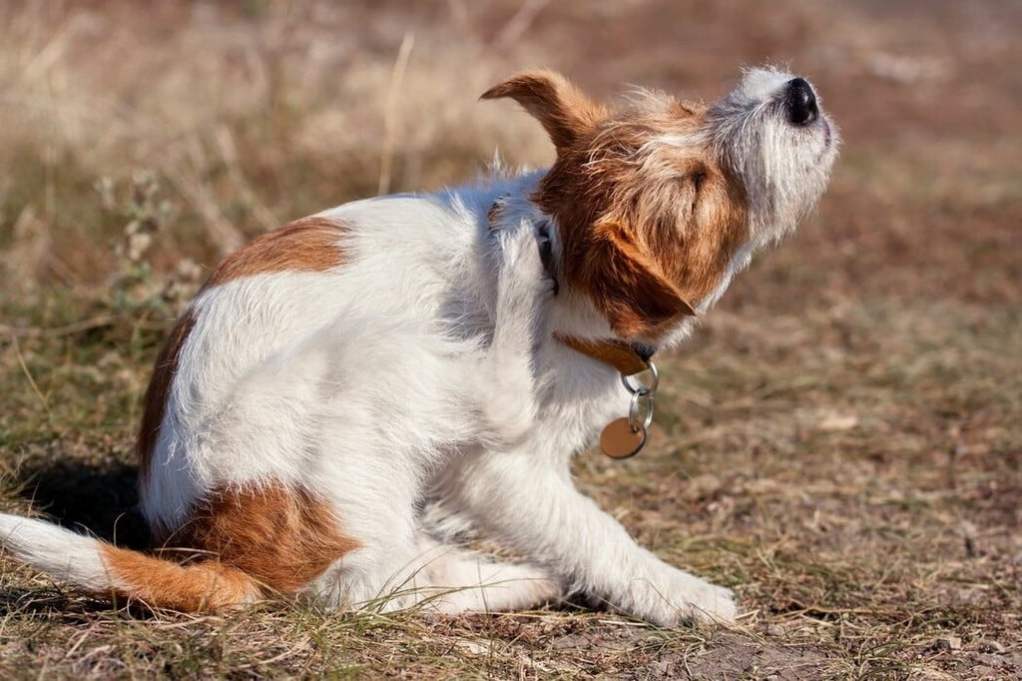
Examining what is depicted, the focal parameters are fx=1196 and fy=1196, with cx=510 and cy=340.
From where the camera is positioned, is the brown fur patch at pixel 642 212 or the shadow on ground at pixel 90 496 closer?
the brown fur patch at pixel 642 212

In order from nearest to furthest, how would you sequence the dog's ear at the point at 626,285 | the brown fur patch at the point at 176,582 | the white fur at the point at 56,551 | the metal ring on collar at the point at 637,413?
the white fur at the point at 56,551 < the brown fur patch at the point at 176,582 < the dog's ear at the point at 626,285 < the metal ring on collar at the point at 637,413

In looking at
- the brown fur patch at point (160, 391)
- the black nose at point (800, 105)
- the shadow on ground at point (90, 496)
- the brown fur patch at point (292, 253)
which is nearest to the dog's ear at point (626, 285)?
the black nose at point (800, 105)

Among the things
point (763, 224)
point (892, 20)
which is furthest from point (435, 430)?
point (892, 20)

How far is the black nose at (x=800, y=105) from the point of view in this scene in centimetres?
344

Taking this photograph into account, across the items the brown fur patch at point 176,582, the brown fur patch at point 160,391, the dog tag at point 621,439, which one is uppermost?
the dog tag at point 621,439

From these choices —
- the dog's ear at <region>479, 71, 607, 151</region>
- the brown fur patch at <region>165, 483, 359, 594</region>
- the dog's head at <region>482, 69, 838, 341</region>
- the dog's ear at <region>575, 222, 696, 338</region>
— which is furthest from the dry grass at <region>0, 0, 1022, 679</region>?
the dog's ear at <region>479, 71, 607, 151</region>

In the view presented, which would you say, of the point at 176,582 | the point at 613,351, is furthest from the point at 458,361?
the point at 176,582

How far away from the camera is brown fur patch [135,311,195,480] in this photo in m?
3.46

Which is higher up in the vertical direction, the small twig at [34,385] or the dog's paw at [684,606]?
the dog's paw at [684,606]

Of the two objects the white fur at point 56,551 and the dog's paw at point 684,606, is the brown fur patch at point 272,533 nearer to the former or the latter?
the white fur at point 56,551

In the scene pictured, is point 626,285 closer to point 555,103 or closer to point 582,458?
point 555,103

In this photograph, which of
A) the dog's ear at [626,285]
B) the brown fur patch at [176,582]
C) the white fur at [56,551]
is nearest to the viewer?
the white fur at [56,551]

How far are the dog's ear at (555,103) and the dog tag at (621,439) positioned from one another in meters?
0.90

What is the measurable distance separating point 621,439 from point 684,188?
2.94 feet
